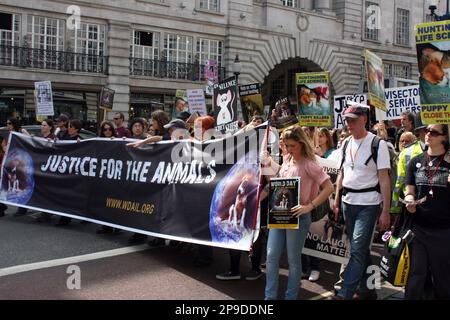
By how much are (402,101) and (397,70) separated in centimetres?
2825

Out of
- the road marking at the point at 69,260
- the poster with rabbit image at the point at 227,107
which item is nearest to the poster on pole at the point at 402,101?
the poster with rabbit image at the point at 227,107

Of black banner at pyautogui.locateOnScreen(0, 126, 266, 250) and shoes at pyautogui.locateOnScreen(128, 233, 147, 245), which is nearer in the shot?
black banner at pyautogui.locateOnScreen(0, 126, 266, 250)

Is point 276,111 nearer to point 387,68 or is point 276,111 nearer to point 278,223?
point 278,223

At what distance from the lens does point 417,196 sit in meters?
4.80

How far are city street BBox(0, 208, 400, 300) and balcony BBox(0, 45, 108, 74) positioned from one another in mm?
17082

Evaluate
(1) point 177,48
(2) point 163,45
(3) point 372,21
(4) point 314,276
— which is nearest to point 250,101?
(4) point 314,276

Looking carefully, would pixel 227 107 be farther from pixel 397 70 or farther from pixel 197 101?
pixel 397 70

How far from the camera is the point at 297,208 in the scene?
4738 mm

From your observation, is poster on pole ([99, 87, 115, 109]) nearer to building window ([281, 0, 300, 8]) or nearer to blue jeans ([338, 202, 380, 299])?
blue jeans ([338, 202, 380, 299])

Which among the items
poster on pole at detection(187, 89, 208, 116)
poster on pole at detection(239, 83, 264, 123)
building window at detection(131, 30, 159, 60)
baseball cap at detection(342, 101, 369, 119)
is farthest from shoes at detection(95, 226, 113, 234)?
building window at detection(131, 30, 159, 60)

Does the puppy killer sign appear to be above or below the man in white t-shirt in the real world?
above

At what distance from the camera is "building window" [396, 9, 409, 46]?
38469 mm

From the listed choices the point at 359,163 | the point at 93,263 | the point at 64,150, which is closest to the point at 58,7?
the point at 64,150
